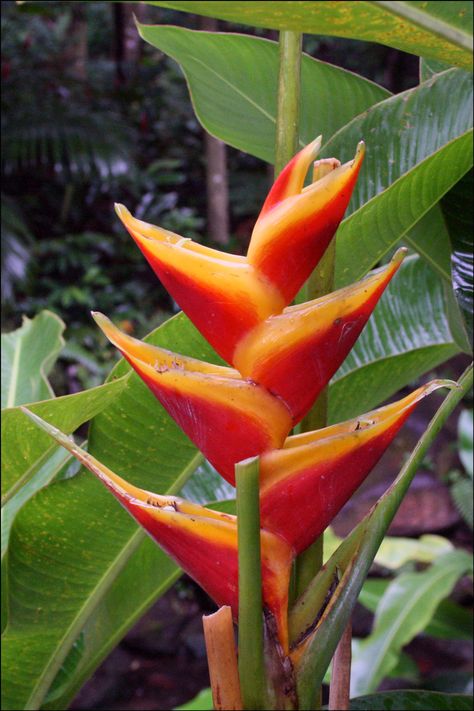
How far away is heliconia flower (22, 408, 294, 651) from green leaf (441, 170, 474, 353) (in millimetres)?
236

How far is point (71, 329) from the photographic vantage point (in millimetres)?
3736

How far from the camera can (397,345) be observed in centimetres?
62

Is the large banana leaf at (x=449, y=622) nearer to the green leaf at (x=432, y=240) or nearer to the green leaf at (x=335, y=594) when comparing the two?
the green leaf at (x=432, y=240)

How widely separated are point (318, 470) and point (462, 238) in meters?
0.24

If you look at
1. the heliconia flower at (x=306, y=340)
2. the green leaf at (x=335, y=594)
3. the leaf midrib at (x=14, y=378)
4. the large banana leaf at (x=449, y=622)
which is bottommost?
the large banana leaf at (x=449, y=622)

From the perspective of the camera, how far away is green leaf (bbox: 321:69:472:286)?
390mm

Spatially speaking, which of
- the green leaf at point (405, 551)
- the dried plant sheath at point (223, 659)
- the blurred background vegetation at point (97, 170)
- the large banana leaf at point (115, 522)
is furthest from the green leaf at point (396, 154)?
the blurred background vegetation at point (97, 170)

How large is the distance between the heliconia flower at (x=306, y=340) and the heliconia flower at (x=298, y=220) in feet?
0.05

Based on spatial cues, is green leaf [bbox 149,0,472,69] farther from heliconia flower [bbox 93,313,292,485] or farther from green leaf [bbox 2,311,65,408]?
green leaf [bbox 2,311,65,408]

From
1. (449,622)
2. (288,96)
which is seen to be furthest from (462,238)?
(449,622)

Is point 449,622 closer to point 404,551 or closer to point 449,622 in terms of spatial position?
point 449,622

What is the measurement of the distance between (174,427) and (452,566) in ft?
5.18

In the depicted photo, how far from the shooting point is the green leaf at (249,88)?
0.54 metres

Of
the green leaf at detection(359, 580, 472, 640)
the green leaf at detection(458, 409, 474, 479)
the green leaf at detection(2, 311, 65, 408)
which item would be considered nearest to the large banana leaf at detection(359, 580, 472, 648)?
the green leaf at detection(359, 580, 472, 640)
